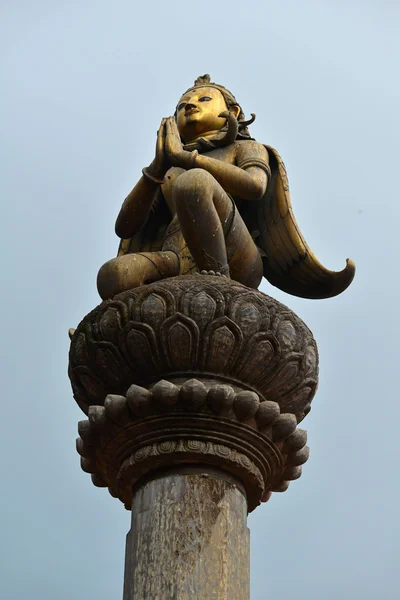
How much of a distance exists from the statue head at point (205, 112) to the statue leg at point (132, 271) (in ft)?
5.24

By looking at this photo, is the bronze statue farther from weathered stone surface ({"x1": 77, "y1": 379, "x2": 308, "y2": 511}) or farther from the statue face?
weathered stone surface ({"x1": 77, "y1": 379, "x2": 308, "y2": 511})

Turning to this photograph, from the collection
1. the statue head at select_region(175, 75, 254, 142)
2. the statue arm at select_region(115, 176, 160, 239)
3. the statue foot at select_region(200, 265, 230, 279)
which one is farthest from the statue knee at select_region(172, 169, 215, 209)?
the statue head at select_region(175, 75, 254, 142)

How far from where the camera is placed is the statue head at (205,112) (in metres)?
9.99

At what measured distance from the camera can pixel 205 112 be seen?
33.0 feet

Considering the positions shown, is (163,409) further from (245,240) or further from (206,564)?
(245,240)

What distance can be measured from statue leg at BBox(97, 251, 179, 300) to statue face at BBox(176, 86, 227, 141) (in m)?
1.59

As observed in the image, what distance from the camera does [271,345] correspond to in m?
7.79

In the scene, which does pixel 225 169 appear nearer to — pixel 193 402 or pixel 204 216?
pixel 204 216

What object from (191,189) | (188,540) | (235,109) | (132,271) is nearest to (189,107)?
(235,109)

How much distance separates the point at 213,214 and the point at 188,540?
2.55 metres

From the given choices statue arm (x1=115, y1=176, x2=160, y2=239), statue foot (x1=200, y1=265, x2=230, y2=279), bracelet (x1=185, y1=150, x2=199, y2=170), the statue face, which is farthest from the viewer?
the statue face

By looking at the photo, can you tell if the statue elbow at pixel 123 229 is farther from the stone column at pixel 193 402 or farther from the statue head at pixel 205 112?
the stone column at pixel 193 402

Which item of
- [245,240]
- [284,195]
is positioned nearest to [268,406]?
[245,240]

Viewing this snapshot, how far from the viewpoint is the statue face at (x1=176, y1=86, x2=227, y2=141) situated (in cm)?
999
